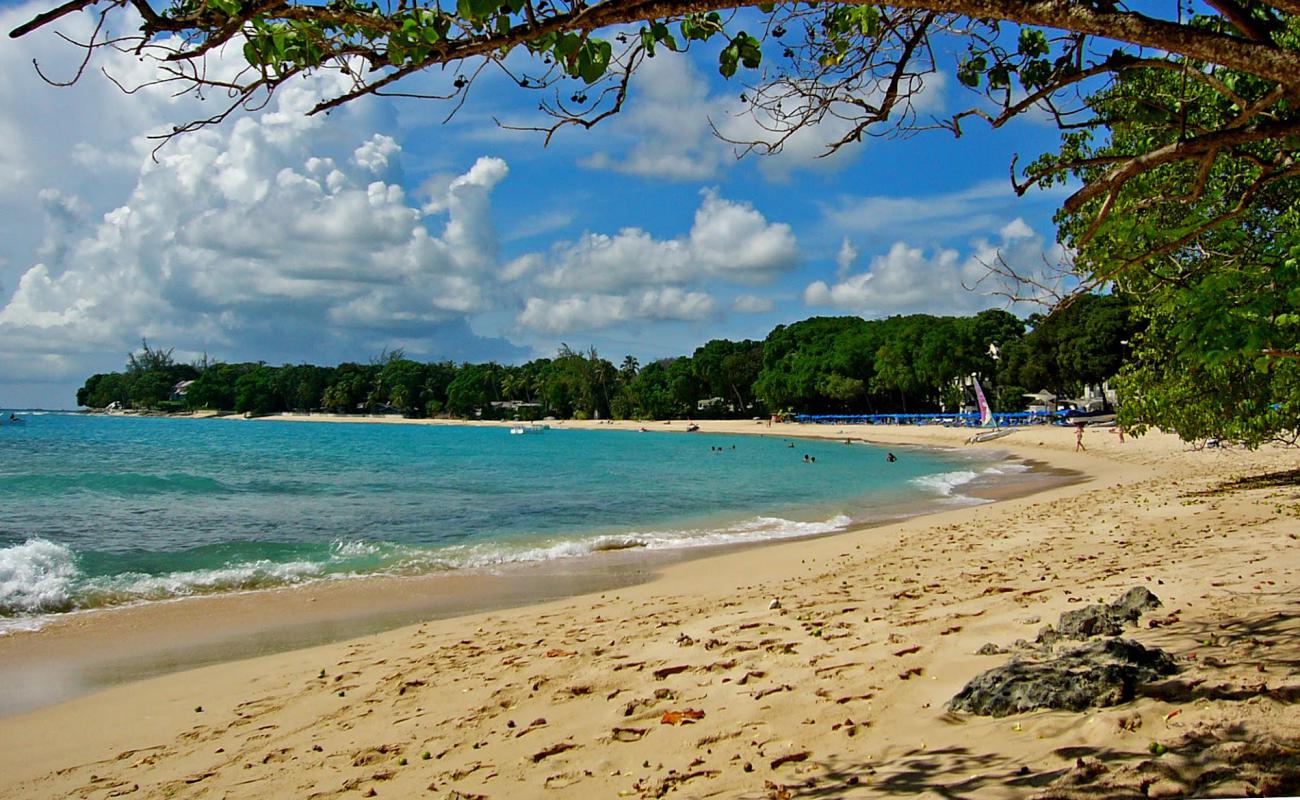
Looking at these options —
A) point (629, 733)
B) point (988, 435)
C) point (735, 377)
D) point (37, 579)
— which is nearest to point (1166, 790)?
point (629, 733)

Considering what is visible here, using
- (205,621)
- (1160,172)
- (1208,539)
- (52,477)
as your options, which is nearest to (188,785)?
(205,621)

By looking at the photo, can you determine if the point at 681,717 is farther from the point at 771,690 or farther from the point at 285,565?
the point at 285,565

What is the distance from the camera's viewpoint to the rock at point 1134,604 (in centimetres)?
525

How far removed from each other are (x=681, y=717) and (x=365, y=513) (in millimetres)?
18857

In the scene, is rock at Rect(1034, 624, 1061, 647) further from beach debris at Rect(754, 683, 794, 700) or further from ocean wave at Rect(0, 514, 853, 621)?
ocean wave at Rect(0, 514, 853, 621)

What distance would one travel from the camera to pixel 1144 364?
14.6m

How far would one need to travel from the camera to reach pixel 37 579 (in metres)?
11.5

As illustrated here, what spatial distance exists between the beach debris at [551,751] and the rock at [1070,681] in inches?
78.7

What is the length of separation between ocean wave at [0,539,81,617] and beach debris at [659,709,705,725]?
9571mm

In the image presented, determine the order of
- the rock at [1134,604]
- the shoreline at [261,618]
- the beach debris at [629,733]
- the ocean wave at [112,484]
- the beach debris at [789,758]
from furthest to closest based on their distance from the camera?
1. the ocean wave at [112,484]
2. the shoreline at [261,618]
3. the rock at [1134,604]
4. the beach debris at [629,733]
5. the beach debris at [789,758]

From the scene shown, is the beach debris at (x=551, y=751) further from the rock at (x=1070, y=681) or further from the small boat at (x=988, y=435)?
the small boat at (x=988, y=435)

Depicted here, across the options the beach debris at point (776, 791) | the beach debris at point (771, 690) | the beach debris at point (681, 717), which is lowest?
the beach debris at point (681, 717)

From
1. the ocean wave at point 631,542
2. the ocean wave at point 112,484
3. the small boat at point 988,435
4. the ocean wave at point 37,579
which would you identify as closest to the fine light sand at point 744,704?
the ocean wave at point 37,579

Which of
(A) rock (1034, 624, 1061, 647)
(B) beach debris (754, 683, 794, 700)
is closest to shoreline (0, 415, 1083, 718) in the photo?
(B) beach debris (754, 683, 794, 700)
